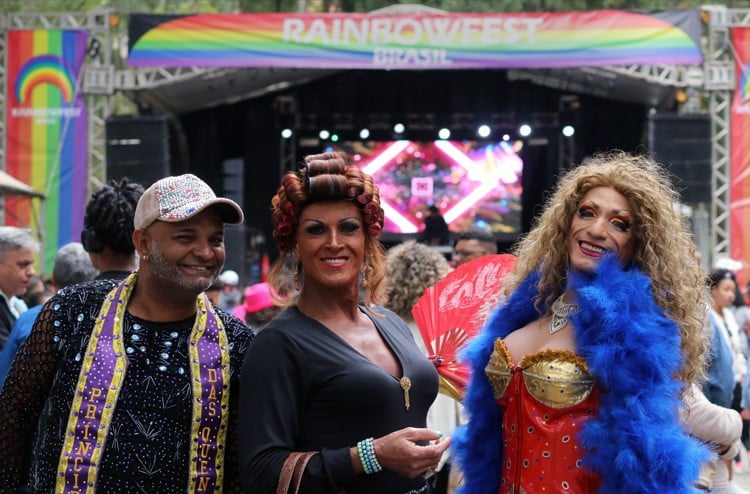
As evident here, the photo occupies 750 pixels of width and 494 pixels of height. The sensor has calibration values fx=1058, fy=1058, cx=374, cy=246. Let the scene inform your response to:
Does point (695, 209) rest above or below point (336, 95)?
below

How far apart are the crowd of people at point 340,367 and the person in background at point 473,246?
3.08 meters

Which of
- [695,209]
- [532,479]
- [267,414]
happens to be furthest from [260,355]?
[695,209]

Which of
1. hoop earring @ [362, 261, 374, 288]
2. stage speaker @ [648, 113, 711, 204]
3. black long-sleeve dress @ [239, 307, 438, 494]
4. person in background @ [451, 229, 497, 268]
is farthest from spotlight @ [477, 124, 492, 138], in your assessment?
black long-sleeve dress @ [239, 307, 438, 494]

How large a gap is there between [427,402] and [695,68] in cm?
1147

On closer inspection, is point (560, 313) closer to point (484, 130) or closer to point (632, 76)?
point (632, 76)

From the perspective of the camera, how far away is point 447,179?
16719mm

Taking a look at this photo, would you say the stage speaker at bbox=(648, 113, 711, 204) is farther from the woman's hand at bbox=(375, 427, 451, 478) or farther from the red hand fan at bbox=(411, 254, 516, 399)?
the woman's hand at bbox=(375, 427, 451, 478)

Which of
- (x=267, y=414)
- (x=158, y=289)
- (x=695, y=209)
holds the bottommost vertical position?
(x=695, y=209)

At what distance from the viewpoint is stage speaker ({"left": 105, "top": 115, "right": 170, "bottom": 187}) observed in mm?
13648

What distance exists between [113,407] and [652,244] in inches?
60.8

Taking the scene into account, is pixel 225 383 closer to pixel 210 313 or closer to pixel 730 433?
pixel 210 313

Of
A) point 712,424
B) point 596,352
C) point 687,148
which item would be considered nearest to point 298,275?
point 596,352

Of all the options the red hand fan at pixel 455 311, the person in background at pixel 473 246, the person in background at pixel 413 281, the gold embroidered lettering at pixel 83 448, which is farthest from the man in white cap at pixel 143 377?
the person in background at pixel 473 246

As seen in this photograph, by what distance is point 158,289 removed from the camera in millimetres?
2877
